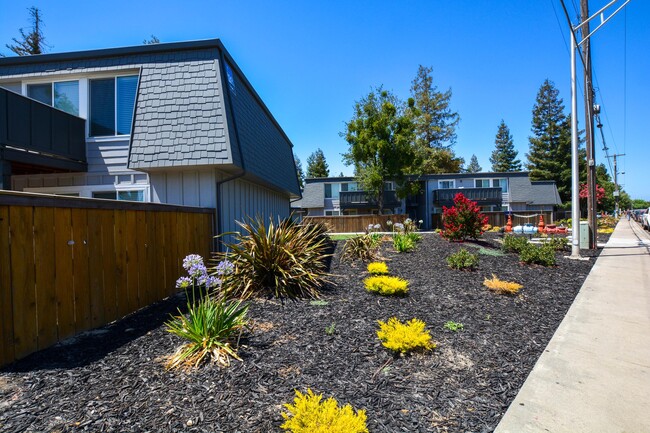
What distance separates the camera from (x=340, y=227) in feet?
93.0

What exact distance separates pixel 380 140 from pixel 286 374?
25.7 m

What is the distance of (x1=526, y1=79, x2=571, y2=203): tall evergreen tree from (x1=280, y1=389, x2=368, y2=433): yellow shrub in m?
53.5

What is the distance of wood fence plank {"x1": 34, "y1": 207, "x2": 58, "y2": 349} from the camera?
10.7 ft

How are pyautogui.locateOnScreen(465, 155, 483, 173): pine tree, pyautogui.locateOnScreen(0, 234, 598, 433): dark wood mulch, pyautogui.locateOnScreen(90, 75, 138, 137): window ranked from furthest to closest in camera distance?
pyautogui.locateOnScreen(465, 155, 483, 173): pine tree → pyautogui.locateOnScreen(90, 75, 138, 137): window → pyautogui.locateOnScreen(0, 234, 598, 433): dark wood mulch

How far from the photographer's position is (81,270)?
149 inches

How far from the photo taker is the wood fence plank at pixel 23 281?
3029 millimetres

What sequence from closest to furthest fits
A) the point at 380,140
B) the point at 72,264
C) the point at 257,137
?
the point at 72,264 < the point at 257,137 < the point at 380,140

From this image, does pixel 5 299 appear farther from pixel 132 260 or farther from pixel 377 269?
pixel 377 269

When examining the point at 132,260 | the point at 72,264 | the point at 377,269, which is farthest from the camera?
the point at 377,269

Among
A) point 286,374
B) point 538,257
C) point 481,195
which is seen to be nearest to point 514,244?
point 538,257

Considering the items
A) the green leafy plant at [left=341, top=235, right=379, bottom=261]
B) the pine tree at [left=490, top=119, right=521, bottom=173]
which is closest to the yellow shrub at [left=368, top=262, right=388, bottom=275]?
the green leafy plant at [left=341, top=235, right=379, bottom=261]

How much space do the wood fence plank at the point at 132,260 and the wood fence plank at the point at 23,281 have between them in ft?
4.34

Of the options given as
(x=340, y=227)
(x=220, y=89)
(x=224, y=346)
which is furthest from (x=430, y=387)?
(x=340, y=227)

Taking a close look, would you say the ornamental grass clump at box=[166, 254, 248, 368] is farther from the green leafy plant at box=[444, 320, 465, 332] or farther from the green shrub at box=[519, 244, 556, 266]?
the green shrub at box=[519, 244, 556, 266]
